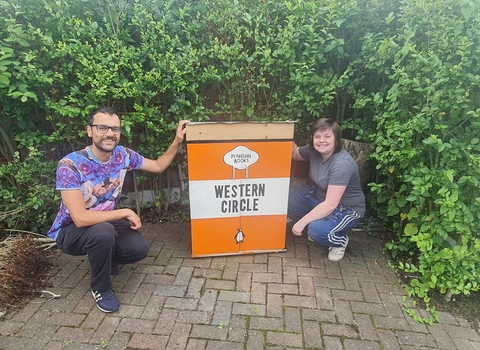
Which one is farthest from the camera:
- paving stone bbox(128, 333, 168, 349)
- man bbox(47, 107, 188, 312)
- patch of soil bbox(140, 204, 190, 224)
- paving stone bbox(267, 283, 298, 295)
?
patch of soil bbox(140, 204, 190, 224)

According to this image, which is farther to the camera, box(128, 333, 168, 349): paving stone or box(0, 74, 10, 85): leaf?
box(0, 74, 10, 85): leaf

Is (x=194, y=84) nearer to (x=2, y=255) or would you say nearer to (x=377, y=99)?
(x=377, y=99)

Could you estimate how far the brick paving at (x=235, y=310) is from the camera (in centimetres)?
223

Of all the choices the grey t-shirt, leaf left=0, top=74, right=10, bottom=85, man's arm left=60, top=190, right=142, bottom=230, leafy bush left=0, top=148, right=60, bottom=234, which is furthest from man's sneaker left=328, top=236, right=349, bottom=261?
leaf left=0, top=74, right=10, bottom=85

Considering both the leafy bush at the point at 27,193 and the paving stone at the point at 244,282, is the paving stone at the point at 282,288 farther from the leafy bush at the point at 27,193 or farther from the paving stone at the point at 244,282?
the leafy bush at the point at 27,193

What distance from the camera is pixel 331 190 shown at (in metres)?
2.90

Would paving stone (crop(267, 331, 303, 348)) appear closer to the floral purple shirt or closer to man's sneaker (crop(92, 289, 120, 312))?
man's sneaker (crop(92, 289, 120, 312))

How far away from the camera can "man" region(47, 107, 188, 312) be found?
2396 mm

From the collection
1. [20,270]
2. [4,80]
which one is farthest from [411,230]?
[4,80]

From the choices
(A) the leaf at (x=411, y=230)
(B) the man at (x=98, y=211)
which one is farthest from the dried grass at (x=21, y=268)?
(A) the leaf at (x=411, y=230)

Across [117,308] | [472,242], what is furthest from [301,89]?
[117,308]

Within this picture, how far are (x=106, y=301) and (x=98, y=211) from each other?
0.71 metres

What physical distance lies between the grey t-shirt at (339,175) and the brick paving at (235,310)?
596mm

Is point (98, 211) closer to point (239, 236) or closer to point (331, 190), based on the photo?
point (239, 236)
